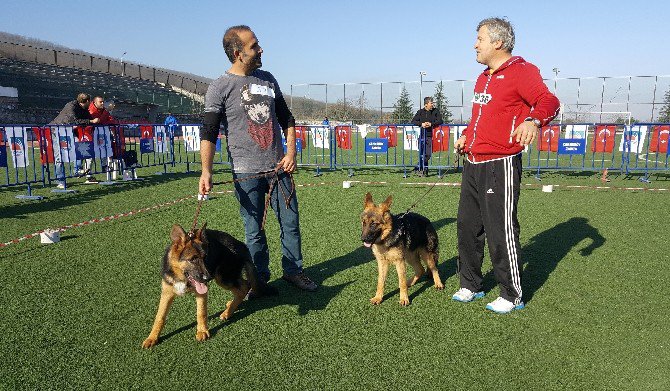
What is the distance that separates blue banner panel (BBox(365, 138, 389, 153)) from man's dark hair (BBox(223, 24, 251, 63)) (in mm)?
10382

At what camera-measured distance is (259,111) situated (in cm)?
380

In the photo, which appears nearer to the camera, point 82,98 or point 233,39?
point 233,39

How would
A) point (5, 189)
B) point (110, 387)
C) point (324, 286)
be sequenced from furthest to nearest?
point (5, 189)
point (324, 286)
point (110, 387)

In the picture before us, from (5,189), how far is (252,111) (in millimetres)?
9461

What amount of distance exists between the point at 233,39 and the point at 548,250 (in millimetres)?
4437

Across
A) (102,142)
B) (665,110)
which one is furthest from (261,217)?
(665,110)

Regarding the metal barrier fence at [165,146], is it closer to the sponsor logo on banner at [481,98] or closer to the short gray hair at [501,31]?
the sponsor logo on banner at [481,98]

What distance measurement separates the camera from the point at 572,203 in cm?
866

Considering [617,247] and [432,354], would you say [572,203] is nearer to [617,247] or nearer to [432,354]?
[617,247]

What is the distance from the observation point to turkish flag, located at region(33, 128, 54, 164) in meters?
9.55

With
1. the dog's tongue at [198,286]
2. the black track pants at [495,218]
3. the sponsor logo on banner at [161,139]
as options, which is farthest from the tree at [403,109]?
the dog's tongue at [198,286]

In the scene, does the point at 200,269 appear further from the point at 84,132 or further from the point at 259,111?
the point at 84,132

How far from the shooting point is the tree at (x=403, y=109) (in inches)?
1580

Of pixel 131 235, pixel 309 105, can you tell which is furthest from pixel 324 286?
pixel 309 105
